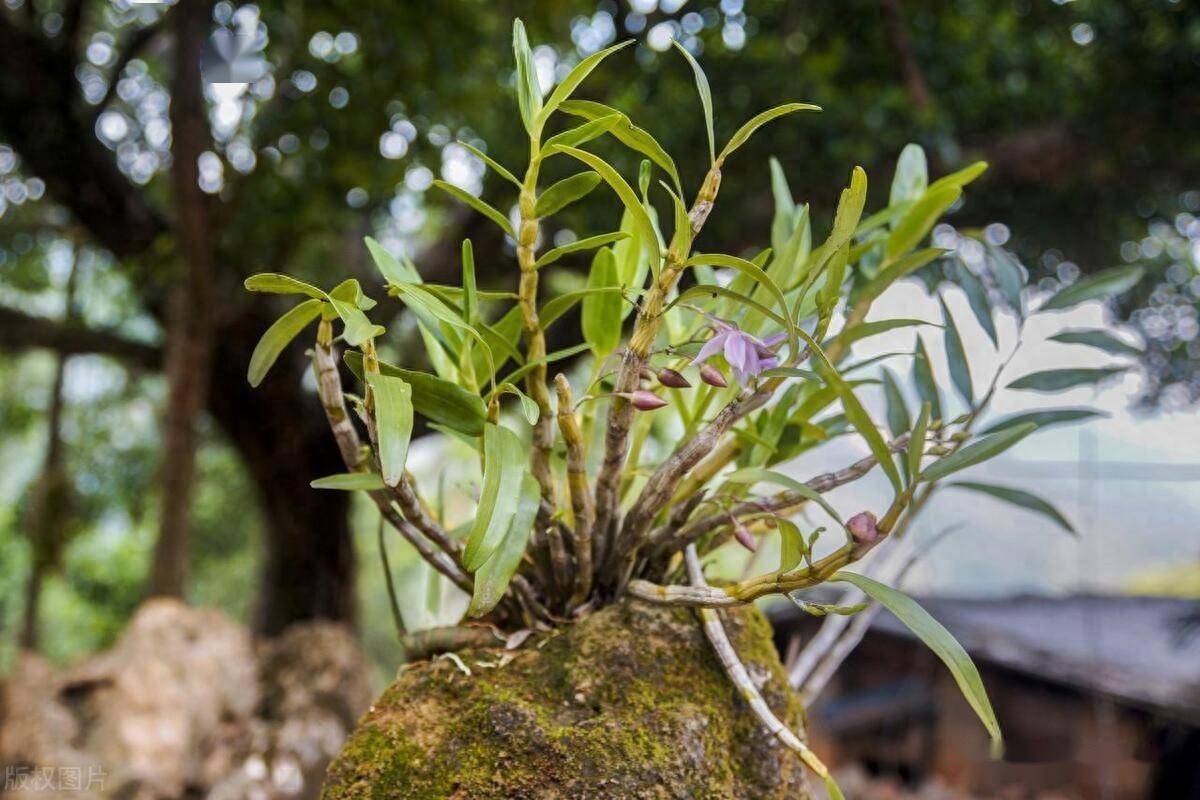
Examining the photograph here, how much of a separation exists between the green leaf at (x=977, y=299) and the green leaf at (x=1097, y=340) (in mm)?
34

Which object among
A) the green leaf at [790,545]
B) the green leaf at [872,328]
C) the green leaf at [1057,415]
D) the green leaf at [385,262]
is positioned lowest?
the green leaf at [790,545]

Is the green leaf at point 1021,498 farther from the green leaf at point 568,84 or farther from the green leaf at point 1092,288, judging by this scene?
the green leaf at point 568,84

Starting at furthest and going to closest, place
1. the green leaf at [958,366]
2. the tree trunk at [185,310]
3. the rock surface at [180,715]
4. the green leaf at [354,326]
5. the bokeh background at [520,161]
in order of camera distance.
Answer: the bokeh background at [520,161] < the tree trunk at [185,310] < the rock surface at [180,715] < the green leaf at [958,366] < the green leaf at [354,326]

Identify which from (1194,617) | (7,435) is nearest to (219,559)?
→ (7,435)

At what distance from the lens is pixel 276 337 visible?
14.6 inches

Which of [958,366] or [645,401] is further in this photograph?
[958,366]

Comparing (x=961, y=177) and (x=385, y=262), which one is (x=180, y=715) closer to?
(x=385, y=262)

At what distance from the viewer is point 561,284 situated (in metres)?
2.88

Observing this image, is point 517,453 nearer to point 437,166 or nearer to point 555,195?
point 555,195

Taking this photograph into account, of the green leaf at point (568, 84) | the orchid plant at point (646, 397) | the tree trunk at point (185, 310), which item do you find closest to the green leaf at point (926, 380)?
the orchid plant at point (646, 397)

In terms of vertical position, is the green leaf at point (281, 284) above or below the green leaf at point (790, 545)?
above

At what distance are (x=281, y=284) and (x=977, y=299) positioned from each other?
0.41 m

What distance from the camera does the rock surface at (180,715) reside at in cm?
120

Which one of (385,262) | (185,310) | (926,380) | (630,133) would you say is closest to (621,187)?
(630,133)
